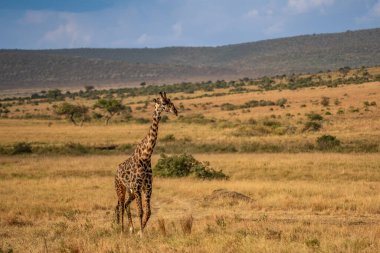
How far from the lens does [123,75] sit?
185 m

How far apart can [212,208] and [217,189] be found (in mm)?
3006

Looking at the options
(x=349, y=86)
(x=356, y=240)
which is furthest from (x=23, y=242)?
(x=349, y=86)

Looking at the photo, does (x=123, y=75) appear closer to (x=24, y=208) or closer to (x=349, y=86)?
(x=349, y=86)

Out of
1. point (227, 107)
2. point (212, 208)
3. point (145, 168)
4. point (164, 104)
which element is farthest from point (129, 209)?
point (227, 107)

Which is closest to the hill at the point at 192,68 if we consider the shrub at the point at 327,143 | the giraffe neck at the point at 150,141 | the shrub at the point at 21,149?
the shrub at the point at 327,143

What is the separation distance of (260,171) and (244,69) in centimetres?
16678

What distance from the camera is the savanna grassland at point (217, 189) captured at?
439 inches

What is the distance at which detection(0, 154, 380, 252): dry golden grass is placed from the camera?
10.7 metres

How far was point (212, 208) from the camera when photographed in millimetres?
17375

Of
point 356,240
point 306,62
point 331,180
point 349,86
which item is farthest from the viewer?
point 306,62

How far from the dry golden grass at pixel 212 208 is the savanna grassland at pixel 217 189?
0.12 ft

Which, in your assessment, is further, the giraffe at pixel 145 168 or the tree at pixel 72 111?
the tree at pixel 72 111

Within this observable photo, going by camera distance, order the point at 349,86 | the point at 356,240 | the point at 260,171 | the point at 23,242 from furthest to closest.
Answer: the point at 349,86 → the point at 260,171 → the point at 23,242 → the point at 356,240

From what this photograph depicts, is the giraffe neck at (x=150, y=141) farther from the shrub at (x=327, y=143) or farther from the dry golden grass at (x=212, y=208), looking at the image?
the shrub at (x=327, y=143)
